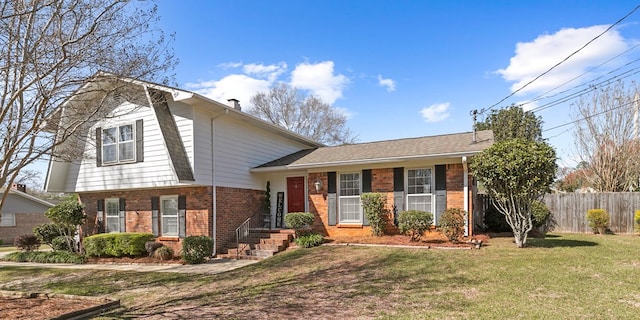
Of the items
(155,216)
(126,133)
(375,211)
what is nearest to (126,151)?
(126,133)

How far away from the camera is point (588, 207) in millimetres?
15672

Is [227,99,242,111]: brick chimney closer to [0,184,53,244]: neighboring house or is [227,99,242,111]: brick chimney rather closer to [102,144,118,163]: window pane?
[102,144,118,163]: window pane

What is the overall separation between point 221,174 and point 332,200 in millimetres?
3994

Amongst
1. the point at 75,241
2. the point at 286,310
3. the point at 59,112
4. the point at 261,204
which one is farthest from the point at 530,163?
the point at 75,241

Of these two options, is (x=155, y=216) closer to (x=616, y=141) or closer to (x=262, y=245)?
(x=262, y=245)

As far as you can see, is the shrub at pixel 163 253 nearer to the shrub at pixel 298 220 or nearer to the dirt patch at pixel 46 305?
the shrub at pixel 298 220

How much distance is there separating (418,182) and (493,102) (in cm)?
1199

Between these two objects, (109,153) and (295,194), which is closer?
(109,153)

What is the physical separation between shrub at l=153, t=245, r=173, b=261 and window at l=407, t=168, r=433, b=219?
7831mm

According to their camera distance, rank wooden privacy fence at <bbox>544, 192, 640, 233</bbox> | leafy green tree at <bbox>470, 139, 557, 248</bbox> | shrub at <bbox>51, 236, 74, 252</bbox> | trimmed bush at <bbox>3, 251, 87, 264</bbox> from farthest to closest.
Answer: shrub at <bbox>51, 236, 74, 252</bbox>, wooden privacy fence at <bbox>544, 192, 640, 233</bbox>, trimmed bush at <bbox>3, 251, 87, 264</bbox>, leafy green tree at <bbox>470, 139, 557, 248</bbox>

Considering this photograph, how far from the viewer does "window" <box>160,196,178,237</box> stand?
45.5ft

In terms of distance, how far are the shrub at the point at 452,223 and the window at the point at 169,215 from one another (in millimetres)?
9006

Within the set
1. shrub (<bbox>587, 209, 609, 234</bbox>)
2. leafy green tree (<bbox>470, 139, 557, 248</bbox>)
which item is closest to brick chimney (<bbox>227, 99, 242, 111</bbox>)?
leafy green tree (<bbox>470, 139, 557, 248</bbox>)

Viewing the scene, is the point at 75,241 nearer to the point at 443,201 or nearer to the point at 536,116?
the point at 443,201
